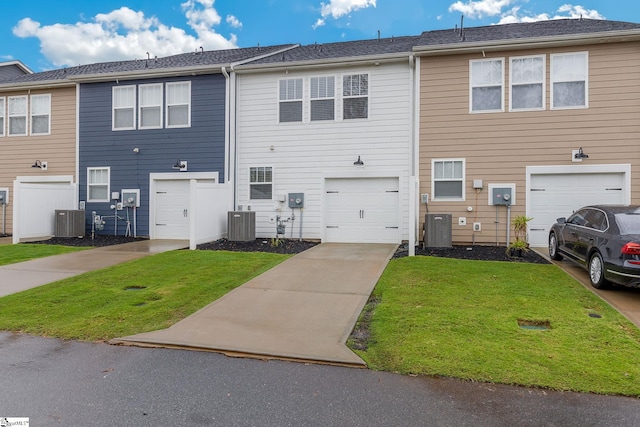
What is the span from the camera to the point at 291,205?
12156 millimetres

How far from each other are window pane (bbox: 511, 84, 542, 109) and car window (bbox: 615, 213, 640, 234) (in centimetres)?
484

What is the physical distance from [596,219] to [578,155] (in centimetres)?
370

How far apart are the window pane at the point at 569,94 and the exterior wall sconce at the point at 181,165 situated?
10679 millimetres

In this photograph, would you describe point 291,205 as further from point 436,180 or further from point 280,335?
point 280,335

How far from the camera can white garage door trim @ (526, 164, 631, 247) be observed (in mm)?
10102

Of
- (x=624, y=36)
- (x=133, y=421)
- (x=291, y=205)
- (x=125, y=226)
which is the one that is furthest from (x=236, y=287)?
(x=624, y=36)

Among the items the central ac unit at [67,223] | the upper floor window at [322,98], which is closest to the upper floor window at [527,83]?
the upper floor window at [322,98]

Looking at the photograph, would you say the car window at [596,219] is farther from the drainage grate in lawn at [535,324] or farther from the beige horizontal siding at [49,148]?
the beige horizontal siding at [49,148]

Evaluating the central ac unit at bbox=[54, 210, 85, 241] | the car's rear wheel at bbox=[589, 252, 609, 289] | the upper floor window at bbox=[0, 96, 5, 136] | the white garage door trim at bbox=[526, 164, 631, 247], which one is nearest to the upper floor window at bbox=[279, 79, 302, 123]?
the white garage door trim at bbox=[526, 164, 631, 247]

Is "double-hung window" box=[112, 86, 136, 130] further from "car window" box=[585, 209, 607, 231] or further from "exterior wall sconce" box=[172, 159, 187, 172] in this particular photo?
"car window" box=[585, 209, 607, 231]

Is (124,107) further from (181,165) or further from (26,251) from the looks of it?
(26,251)

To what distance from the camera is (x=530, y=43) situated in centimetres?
1034

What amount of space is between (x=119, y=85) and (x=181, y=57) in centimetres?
318

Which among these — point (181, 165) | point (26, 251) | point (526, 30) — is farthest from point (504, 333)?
point (26, 251)
